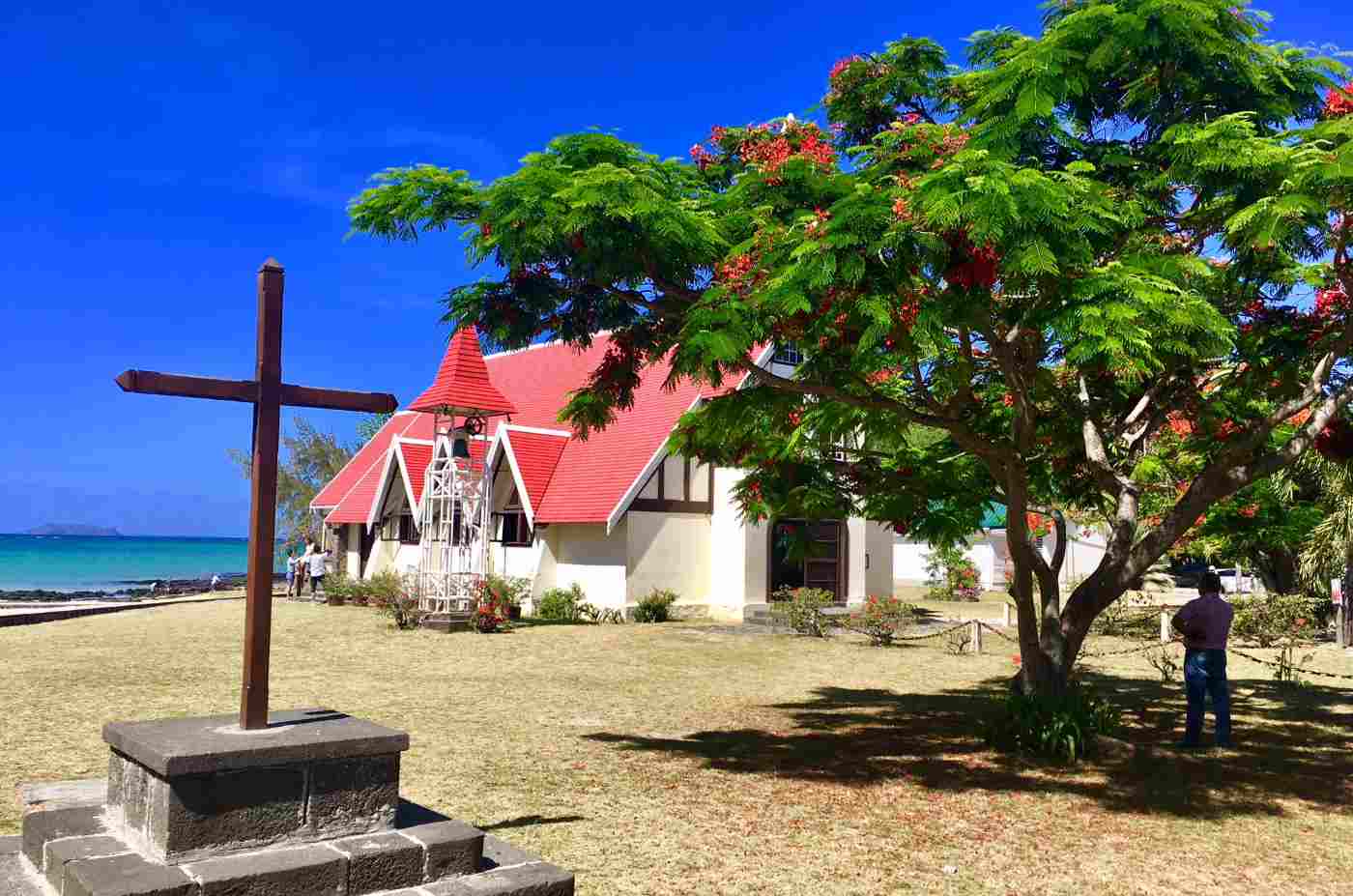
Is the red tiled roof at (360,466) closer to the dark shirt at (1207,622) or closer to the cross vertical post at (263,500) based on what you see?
the dark shirt at (1207,622)

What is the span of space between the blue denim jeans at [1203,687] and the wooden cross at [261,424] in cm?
927

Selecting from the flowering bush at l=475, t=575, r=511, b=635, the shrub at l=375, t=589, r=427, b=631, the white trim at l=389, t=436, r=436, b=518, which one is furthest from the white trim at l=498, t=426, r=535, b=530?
the shrub at l=375, t=589, r=427, b=631

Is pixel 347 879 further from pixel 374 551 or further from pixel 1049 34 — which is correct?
pixel 374 551

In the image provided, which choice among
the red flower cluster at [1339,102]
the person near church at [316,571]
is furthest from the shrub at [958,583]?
the red flower cluster at [1339,102]

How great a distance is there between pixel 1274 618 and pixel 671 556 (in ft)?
44.9

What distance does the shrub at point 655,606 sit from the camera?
26438 mm

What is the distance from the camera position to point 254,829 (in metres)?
5.22

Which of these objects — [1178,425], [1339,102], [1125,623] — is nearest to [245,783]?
[1339,102]

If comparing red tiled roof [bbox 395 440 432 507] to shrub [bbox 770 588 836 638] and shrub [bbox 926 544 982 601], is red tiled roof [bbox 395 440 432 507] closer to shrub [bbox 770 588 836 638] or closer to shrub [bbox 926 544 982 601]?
shrub [bbox 770 588 836 638]

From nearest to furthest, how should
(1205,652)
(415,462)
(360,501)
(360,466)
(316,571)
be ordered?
1. (1205,652)
2. (415,462)
3. (316,571)
4. (360,501)
5. (360,466)

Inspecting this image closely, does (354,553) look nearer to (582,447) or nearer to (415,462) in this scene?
(415,462)

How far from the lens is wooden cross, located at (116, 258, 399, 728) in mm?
5586

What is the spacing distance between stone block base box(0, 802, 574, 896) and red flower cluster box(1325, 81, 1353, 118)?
8317mm

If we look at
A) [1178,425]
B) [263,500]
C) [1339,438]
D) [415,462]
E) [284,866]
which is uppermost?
[415,462]
